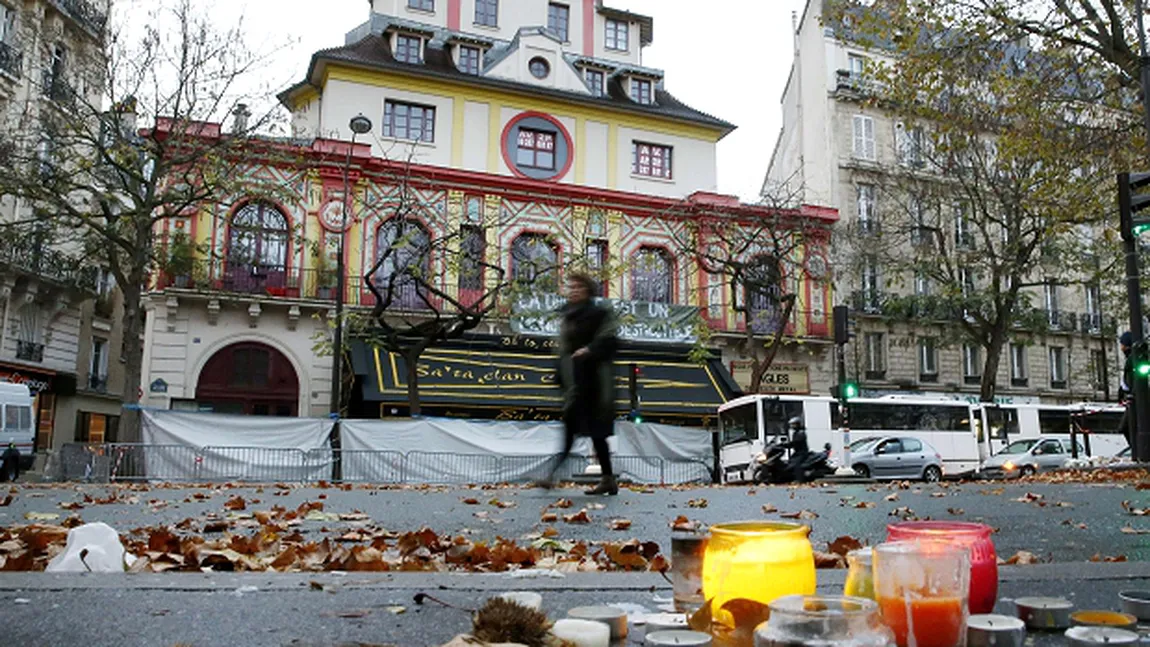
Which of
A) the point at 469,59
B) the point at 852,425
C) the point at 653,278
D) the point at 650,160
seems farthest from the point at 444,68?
the point at 852,425

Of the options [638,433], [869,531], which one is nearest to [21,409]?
[638,433]

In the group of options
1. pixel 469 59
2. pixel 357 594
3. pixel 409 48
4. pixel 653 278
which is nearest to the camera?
pixel 357 594

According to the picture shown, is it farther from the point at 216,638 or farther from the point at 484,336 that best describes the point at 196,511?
the point at 484,336

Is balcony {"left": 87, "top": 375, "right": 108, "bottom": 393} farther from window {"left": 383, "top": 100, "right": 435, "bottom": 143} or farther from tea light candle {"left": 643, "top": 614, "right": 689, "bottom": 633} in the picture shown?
tea light candle {"left": 643, "top": 614, "right": 689, "bottom": 633}

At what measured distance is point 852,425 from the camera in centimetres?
2909

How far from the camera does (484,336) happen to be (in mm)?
27859

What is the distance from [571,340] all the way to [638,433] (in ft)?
45.0

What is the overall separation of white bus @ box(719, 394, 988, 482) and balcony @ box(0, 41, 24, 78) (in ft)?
83.9

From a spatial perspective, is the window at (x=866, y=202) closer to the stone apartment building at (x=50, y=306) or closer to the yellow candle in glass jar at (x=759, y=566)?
the stone apartment building at (x=50, y=306)

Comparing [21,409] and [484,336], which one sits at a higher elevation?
[484,336]

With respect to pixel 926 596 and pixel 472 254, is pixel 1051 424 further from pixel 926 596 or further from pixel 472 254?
pixel 926 596

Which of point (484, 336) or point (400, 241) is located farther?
point (484, 336)

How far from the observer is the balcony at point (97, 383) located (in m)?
34.6

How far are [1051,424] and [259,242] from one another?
1148 inches
